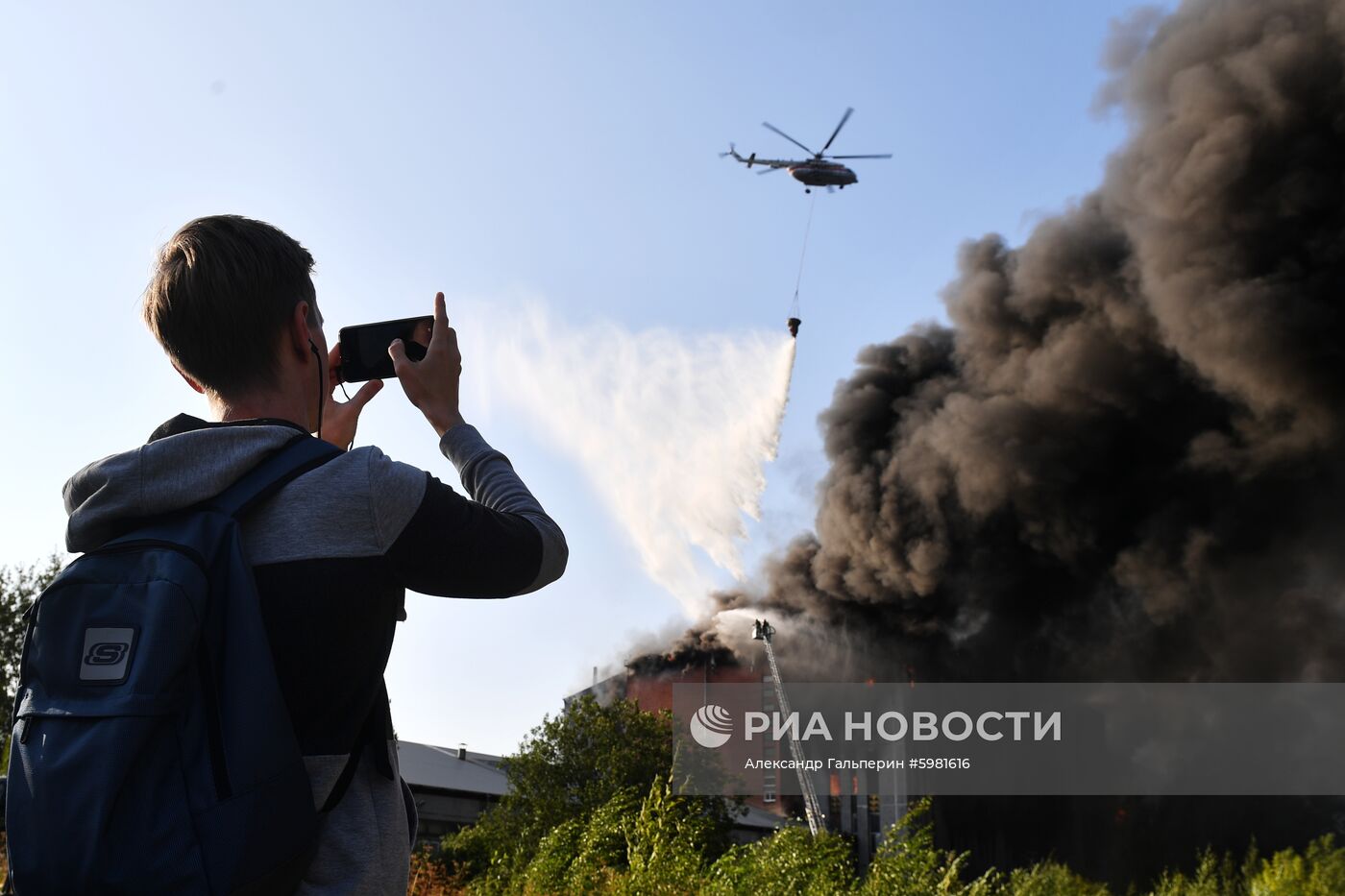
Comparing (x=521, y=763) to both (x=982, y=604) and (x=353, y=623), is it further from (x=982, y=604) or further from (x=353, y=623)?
(x=353, y=623)

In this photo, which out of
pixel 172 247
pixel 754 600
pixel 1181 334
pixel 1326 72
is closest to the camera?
pixel 172 247

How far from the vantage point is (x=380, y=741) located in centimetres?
148

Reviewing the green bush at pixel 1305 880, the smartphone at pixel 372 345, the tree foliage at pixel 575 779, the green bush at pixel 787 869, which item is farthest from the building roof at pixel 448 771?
the smartphone at pixel 372 345

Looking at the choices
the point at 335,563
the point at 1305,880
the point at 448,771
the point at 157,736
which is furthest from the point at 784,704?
the point at 157,736

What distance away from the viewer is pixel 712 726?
47.2 meters

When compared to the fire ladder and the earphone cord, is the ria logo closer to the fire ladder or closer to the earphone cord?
the fire ladder

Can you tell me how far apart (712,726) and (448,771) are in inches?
431

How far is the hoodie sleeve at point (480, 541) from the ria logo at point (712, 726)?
4001cm

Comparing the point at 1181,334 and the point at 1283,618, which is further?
the point at 1283,618

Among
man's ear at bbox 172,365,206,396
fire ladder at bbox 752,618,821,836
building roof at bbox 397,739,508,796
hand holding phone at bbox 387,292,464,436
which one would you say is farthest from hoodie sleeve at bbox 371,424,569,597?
fire ladder at bbox 752,618,821,836

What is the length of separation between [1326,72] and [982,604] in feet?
64.0

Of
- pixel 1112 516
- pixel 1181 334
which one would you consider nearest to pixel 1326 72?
pixel 1181 334

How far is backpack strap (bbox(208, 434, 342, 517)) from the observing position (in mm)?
1401

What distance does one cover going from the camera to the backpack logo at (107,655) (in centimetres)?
124
